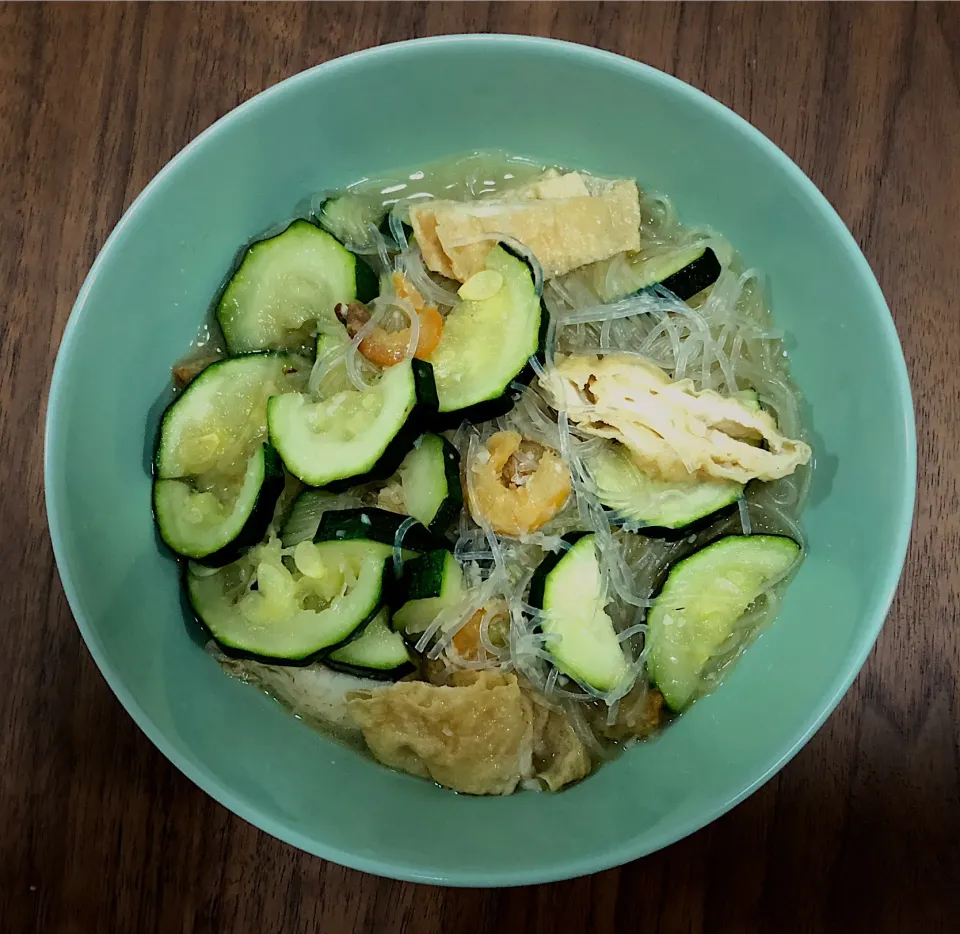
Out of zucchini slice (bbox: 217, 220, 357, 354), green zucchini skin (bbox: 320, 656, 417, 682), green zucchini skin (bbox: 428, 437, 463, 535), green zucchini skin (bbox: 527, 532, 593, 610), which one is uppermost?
zucchini slice (bbox: 217, 220, 357, 354)

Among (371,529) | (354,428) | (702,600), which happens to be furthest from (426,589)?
(702,600)

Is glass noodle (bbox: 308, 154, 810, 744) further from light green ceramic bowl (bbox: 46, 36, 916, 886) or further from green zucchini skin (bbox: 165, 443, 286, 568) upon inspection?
green zucchini skin (bbox: 165, 443, 286, 568)

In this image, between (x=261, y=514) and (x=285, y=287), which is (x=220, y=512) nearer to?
(x=261, y=514)

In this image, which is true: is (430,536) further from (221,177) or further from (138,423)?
(221,177)

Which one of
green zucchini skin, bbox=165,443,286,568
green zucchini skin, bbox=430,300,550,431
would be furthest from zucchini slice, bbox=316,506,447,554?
green zucchini skin, bbox=430,300,550,431

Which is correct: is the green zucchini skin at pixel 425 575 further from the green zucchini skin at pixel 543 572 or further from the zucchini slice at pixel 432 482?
the green zucchini skin at pixel 543 572

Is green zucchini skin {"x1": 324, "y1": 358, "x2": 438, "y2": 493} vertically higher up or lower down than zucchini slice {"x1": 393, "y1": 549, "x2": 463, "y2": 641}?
higher up

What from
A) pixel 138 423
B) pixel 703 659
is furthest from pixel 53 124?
pixel 703 659
